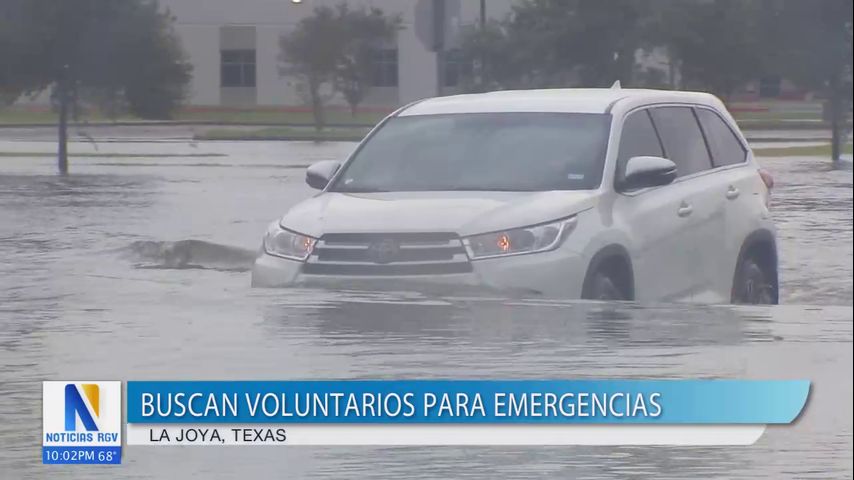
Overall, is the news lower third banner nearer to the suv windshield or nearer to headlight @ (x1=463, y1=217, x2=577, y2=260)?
headlight @ (x1=463, y1=217, x2=577, y2=260)

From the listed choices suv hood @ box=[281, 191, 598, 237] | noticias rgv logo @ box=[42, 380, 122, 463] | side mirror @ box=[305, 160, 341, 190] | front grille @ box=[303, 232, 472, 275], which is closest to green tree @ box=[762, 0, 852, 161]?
suv hood @ box=[281, 191, 598, 237]

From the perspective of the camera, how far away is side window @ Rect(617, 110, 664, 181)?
4.67 metres

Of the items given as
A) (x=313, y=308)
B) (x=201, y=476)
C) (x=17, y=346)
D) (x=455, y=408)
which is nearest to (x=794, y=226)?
(x=455, y=408)

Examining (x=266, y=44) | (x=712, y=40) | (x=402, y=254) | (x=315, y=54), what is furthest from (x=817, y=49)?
(x=266, y=44)

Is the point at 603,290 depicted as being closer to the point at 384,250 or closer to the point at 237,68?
the point at 384,250

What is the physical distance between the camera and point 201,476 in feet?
Result: 15.7

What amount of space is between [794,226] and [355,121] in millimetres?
1235

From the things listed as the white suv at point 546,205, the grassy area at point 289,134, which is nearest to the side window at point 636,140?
the white suv at point 546,205

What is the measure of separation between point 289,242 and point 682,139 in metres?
1.13

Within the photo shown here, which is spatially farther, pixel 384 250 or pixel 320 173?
pixel 320 173

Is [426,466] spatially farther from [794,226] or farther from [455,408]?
[794,226]

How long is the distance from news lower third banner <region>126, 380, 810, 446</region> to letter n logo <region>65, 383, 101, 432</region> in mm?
147

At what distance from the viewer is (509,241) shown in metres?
4.55

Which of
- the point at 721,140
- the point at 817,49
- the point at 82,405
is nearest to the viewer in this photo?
the point at 817,49
